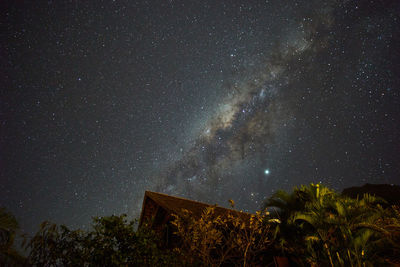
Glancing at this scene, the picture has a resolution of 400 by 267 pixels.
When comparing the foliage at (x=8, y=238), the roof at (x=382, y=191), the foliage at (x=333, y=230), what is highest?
the roof at (x=382, y=191)

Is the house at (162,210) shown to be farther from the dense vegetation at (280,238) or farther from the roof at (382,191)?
the roof at (382,191)

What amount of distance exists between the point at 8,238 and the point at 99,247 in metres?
2.70

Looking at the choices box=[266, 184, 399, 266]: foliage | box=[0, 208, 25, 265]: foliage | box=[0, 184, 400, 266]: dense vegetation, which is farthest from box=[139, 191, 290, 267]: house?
box=[0, 208, 25, 265]: foliage

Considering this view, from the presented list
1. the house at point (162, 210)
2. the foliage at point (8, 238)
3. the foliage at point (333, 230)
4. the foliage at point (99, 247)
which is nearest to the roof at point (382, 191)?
the foliage at point (333, 230)

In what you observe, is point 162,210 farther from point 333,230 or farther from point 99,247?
point 333,230

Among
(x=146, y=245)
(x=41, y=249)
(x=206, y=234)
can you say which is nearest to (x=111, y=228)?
(x=146, y=245)

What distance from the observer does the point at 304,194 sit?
9.20 meters

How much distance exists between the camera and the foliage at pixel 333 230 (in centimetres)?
691

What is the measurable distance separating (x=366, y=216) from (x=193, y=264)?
6148mm

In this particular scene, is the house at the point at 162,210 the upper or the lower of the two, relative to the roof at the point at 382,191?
lower

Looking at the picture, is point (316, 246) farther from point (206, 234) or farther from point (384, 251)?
point (206, 234)

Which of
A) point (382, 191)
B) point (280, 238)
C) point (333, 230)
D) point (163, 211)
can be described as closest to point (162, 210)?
point (163, 211)

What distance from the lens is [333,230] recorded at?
7508 millimetres

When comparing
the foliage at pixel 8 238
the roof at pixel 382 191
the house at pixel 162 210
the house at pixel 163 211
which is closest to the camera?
the foliage at pixel 8 238
